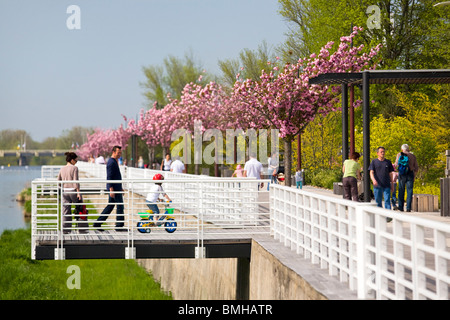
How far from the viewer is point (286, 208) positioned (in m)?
12.6

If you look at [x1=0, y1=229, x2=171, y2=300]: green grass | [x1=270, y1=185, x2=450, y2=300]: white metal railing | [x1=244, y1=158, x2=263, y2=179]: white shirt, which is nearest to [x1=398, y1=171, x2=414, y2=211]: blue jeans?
[x1=244, y1=158, x2=263, y2=179]: white shirt

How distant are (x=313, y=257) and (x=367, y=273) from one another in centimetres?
240

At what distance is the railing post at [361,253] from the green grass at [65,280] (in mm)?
19025

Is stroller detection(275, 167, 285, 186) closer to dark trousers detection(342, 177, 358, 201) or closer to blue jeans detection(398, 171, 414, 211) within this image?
blue jeans detection(398, 171, 414, 211)

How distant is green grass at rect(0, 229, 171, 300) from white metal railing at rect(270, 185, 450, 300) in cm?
1616

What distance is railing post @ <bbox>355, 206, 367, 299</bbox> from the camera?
7785 millimetres

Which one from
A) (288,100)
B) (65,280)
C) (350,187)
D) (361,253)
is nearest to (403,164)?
(350,187)

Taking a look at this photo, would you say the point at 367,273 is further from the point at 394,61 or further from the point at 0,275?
the point at 394,61

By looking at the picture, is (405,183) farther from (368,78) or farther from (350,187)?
(368,78)

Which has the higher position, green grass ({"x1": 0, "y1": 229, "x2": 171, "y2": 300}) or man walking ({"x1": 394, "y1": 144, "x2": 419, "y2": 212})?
man walking ({"x1": 394, "y1": 144, "x2": 419, "y2": 212})

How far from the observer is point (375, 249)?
7590mm

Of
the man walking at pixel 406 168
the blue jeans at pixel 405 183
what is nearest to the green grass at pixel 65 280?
the blue jeans at pixel 405 183

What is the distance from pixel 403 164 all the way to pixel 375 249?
35.7ft
